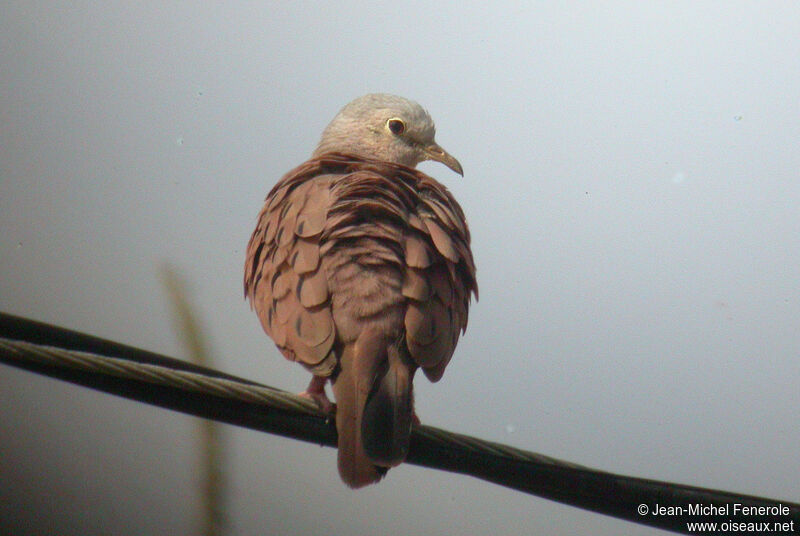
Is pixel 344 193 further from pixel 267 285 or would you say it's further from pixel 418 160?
pixel 418 160

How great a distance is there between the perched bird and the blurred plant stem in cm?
174

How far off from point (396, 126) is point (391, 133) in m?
0.04

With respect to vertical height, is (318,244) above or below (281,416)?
above

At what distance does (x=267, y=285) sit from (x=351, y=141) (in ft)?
4.57

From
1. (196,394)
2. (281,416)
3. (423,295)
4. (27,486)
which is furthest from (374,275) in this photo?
(27,486)

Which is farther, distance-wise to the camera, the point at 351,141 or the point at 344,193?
the point at 351,141

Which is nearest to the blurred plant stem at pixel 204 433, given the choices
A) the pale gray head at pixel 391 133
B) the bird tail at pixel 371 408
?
the pale gray head at pixel 391 133

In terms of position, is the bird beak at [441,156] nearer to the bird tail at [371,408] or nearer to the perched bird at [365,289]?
the perched bird at [365,289]

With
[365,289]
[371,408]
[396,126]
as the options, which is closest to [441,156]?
[396,126]

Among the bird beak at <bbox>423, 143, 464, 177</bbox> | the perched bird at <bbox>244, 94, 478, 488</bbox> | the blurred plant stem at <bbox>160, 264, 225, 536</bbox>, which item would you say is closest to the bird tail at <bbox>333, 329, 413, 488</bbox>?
the perched bird at <bbox>244, 94, 478, 488</bbox>

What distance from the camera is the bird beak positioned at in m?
3.22

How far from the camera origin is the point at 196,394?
1.49 metres

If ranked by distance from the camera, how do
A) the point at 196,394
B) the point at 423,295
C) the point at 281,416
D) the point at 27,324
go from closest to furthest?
1. the point at 196,394
2. the point at 281,416
3. the point at 423,295
4. the point at 27,324

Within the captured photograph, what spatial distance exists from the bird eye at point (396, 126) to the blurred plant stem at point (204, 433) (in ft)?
5.04
